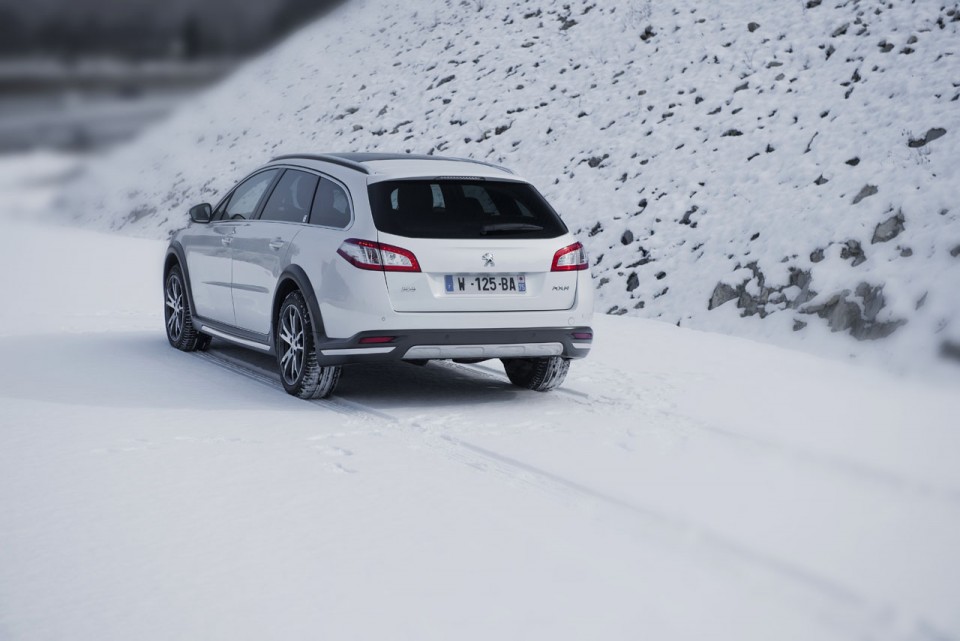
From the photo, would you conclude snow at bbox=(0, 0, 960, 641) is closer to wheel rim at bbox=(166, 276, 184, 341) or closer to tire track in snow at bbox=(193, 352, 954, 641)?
tire track in snow at bbox=(193, 352, 954, 641)

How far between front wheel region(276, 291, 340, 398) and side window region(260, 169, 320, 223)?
0.68 meters

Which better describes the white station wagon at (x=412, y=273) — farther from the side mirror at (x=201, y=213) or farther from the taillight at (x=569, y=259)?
the side mirror at (x=201, y=213)

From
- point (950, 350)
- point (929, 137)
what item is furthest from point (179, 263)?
point (929, 137)

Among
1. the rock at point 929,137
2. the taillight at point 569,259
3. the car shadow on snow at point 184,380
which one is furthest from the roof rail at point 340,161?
the rock at point 929,137

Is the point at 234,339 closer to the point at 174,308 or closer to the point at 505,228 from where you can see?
the point at 174,308

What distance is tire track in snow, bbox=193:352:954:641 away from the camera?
3821mm

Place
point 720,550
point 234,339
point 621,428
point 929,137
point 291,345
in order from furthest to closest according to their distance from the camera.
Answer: point 929,137, point 234,339, point 291,345, point 621,428, point 720,550

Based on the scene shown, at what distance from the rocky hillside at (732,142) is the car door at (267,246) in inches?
200

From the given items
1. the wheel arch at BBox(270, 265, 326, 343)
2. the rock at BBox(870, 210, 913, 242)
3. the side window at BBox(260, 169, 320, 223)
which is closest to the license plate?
the wheel arch at BBox(270, 265, 326, 343)

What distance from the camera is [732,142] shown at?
14969 millimetres

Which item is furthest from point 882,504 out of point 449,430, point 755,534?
point 449,430

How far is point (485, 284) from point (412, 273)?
1.68 feet

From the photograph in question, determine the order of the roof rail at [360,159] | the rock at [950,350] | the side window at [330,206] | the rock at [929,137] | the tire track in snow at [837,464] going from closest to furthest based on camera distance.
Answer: the tire track in snow at [837,464]
the side window at [330,206]
the roof rail at [360,159]
the rock at [950,350]
the rock at [929,137]

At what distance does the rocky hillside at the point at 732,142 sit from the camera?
10953mm
